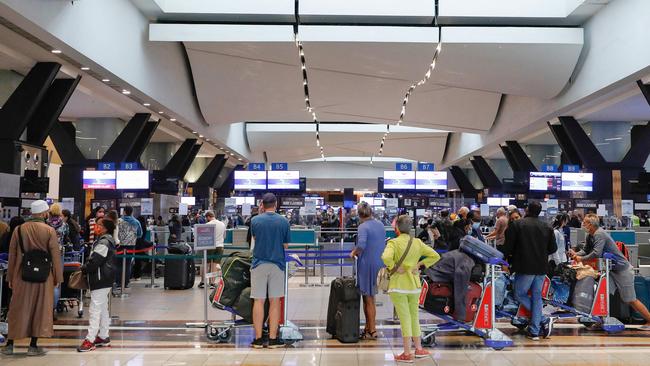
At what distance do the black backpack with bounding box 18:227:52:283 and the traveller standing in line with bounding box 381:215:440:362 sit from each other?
11.7 feet

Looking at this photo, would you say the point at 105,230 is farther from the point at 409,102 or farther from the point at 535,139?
the point at 535,139

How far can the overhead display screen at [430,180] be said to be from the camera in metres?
22.0

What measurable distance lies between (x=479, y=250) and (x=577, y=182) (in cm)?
1418

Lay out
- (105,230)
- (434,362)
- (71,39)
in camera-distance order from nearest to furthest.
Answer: (434,362) < (105,230) < (71,39)

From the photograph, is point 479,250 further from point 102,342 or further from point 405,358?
point 102,342

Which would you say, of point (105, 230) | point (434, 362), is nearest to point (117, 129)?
point (105, 230)

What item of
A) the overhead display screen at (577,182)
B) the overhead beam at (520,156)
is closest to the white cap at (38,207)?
the overhead display screen at (577,182)

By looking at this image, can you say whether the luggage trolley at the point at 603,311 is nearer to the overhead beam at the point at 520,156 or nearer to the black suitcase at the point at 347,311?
the black suitcase at the point at 347,311

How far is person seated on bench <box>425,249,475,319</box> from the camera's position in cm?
698

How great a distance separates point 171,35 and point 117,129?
316 inches

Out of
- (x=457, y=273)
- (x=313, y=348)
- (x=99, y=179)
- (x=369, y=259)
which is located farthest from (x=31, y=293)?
(x=99, y=179)

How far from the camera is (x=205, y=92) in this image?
18875mm

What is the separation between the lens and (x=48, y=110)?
13.1m

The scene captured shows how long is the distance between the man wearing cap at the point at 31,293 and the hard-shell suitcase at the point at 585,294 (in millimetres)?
6383
